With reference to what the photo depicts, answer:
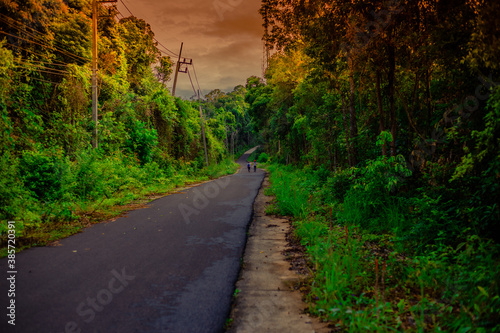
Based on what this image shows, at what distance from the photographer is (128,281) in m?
4.12

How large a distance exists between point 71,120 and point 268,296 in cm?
1367

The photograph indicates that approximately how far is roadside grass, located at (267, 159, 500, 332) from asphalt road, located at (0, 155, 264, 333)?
1.34m

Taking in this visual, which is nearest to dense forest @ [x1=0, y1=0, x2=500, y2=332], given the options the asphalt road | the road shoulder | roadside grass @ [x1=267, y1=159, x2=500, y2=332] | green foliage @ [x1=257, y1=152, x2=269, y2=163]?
roadside grass @ [x1=267, y1=159, x2=500, y2=332]

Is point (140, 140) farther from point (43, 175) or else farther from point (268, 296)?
point (268, 296)

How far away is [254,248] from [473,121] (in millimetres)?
4410

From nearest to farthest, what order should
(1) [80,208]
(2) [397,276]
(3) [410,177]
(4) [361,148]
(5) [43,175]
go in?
(2) [397,276] → (3) [410,177] → (1) [80,208] → (5) [43,175] → (4) [361,148]

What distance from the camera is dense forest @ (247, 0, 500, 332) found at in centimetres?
321

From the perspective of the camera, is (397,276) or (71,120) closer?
(397,276)

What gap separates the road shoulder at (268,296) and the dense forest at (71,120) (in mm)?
4438

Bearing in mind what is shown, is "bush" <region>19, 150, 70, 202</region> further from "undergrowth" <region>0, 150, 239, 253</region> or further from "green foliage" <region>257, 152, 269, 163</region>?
"green foliage" <region>257, 152, 269, 163</region>

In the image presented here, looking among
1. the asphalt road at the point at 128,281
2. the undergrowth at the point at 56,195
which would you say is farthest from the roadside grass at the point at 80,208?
the asphalt road at the point at 128,281

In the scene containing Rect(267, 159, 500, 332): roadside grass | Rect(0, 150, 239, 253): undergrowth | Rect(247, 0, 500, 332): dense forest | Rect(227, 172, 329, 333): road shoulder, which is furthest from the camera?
Rect(0, 150, 239, 253): undergrowth

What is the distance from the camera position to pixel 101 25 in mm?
17453

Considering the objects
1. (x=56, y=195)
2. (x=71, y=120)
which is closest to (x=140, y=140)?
(x=71, y=120)
